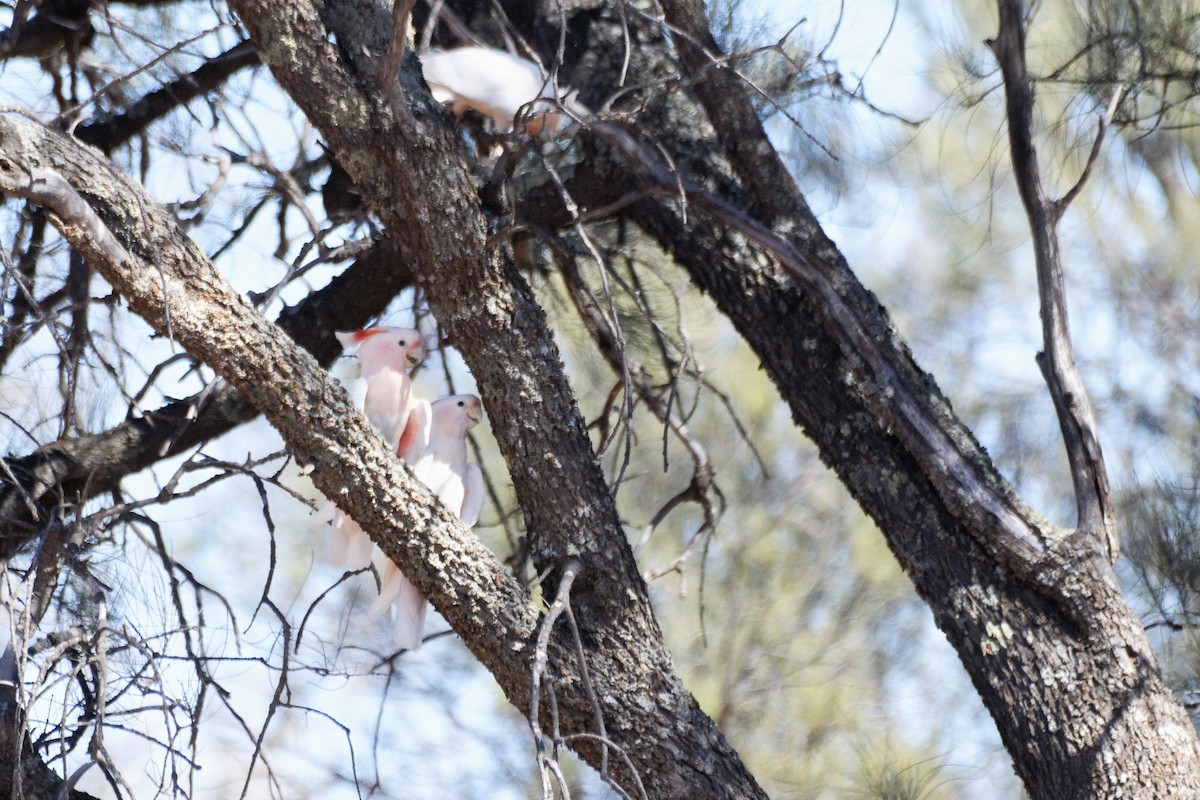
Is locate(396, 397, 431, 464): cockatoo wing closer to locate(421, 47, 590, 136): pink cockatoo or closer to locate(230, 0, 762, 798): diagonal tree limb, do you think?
locate(230, 0, 762, 798): diagonal tree limb

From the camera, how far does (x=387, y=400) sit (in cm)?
196

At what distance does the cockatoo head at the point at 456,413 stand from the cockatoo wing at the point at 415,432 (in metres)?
0.04

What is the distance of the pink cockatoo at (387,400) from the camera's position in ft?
6.22

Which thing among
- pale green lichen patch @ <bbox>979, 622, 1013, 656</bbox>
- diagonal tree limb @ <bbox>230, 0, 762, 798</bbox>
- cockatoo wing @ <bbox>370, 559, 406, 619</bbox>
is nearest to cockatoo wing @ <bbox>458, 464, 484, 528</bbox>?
cockatoo wing @ <bbox>370, 559, 406, 619</bbox>

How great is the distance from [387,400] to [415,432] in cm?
7

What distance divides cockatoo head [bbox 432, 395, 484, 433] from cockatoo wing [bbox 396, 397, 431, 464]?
0.14 ft

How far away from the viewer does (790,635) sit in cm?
390

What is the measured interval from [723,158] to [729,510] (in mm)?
2045

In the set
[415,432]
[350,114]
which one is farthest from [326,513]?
[350,114]

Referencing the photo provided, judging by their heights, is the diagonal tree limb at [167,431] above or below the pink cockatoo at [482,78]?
below

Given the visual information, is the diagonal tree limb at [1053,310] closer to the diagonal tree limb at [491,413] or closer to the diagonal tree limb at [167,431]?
the diagonal tree limb at [491,413]

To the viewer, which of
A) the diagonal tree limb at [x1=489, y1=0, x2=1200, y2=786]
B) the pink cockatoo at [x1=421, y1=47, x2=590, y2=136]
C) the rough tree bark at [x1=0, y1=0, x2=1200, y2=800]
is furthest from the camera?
the pink cockatoo at [x1=421, y1=47, x2=590, y2=136]

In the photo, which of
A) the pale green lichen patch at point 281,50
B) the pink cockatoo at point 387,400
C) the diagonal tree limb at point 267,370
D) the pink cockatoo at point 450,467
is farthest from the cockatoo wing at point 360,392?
the pale green lichen patch at point 281,50

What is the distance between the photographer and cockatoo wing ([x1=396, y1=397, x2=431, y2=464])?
1967 mm
